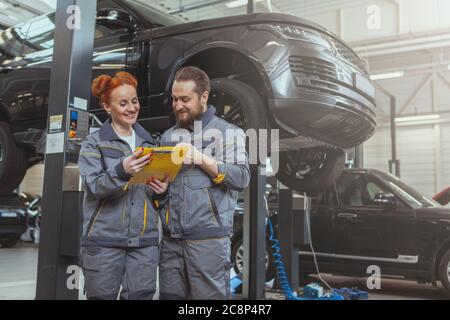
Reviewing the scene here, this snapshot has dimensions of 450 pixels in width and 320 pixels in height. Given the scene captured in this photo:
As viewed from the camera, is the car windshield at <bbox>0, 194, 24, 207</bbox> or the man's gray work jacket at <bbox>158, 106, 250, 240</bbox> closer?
the man's gray work jacket at <bbox>158, 106, 250, 240</bbox>

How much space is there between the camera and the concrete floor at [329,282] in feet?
13.6

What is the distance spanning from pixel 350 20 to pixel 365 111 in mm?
6600

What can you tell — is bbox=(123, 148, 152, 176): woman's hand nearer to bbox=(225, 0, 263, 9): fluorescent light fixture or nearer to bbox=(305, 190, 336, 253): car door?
bbox=(305, 190, 336, 253): car door

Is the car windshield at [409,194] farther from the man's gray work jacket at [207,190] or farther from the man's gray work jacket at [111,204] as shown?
the man's gray work jacket at [111,204]

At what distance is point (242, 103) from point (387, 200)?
2633mm

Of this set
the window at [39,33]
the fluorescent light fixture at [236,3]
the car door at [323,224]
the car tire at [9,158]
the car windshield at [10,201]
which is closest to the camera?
the window at [39,33]

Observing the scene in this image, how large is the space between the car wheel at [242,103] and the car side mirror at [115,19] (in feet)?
2.83

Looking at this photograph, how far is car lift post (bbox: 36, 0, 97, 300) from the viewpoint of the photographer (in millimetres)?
2328

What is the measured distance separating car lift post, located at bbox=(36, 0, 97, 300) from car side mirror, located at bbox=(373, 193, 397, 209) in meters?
3.25

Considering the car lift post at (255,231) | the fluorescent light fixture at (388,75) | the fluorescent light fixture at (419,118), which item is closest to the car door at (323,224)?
the car lift post at (255,231)

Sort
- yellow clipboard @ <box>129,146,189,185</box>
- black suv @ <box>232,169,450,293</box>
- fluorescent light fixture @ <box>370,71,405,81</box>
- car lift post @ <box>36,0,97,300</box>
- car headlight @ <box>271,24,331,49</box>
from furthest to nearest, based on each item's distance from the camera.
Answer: fluorescent light fixture @ <box>370,71,405,81</box>, black suv @ <box>232,169,450,293</box>, car headlight @ <box>271,24,331,49</box>, car lift post @ <box>36,0,97,300</box>, yellow clipboard @ <box>129,146,189,185</box>

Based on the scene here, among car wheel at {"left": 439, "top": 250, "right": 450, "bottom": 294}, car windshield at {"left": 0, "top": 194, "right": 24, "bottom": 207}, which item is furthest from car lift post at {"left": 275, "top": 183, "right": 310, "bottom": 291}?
car windshield at {"left": 0, "top": 194, "right": 24, "bottom": 207}

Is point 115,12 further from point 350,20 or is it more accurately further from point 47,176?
point 350,20
